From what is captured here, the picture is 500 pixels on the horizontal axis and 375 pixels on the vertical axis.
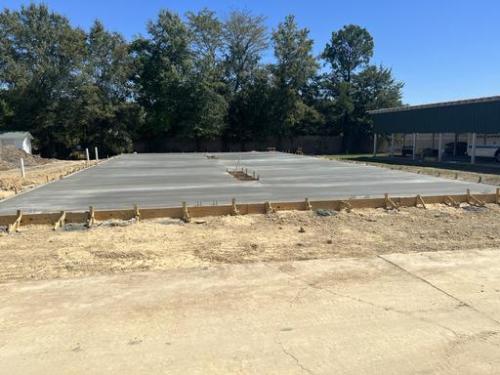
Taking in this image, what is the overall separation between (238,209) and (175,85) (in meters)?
33.9

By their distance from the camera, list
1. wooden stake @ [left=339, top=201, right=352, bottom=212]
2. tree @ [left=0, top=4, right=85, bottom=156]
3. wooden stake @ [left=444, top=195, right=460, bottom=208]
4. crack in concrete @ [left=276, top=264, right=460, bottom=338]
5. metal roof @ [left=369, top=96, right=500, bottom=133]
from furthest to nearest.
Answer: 1. tree @ [left=0, top=4, right=85, bottom=156]
2. metal roof @ [left=369, top=96, right=500, bottom=133]
3. wooden stake @ [left=444, top=195, right=460, bottom=208]
4. wooden stake @ [left=339, top=201, right=352, bottom=212]
5. crack in concrete @ [left=276, top=264, right=460, bottom=338]

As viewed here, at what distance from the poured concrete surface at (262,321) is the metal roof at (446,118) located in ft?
78.9

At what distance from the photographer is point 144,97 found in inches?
1692

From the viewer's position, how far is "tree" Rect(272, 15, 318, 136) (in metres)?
44.2

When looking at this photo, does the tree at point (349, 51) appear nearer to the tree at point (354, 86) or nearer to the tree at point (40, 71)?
the tree at point (354, 86)

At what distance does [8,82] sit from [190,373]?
42.5m

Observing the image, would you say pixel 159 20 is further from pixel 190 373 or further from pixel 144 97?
pixel 190 373

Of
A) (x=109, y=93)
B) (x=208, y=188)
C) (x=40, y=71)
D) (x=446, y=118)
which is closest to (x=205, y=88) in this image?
(x=109, y=93)

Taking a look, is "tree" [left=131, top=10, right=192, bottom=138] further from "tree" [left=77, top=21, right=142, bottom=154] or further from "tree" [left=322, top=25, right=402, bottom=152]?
"tree" [left=322, top=25, right=402, bottom=152]

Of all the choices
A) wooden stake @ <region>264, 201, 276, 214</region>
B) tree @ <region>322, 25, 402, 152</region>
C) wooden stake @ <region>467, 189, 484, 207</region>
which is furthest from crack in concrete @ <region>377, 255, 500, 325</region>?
tree @ <region>322, 25, 402, 152</region>

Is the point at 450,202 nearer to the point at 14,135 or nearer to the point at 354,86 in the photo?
the point at 14,135

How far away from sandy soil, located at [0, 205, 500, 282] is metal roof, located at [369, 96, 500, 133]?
1966 centimetres

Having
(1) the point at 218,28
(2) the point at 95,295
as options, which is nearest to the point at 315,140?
(1) the point at 218,28

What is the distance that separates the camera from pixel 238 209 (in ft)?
31.8
